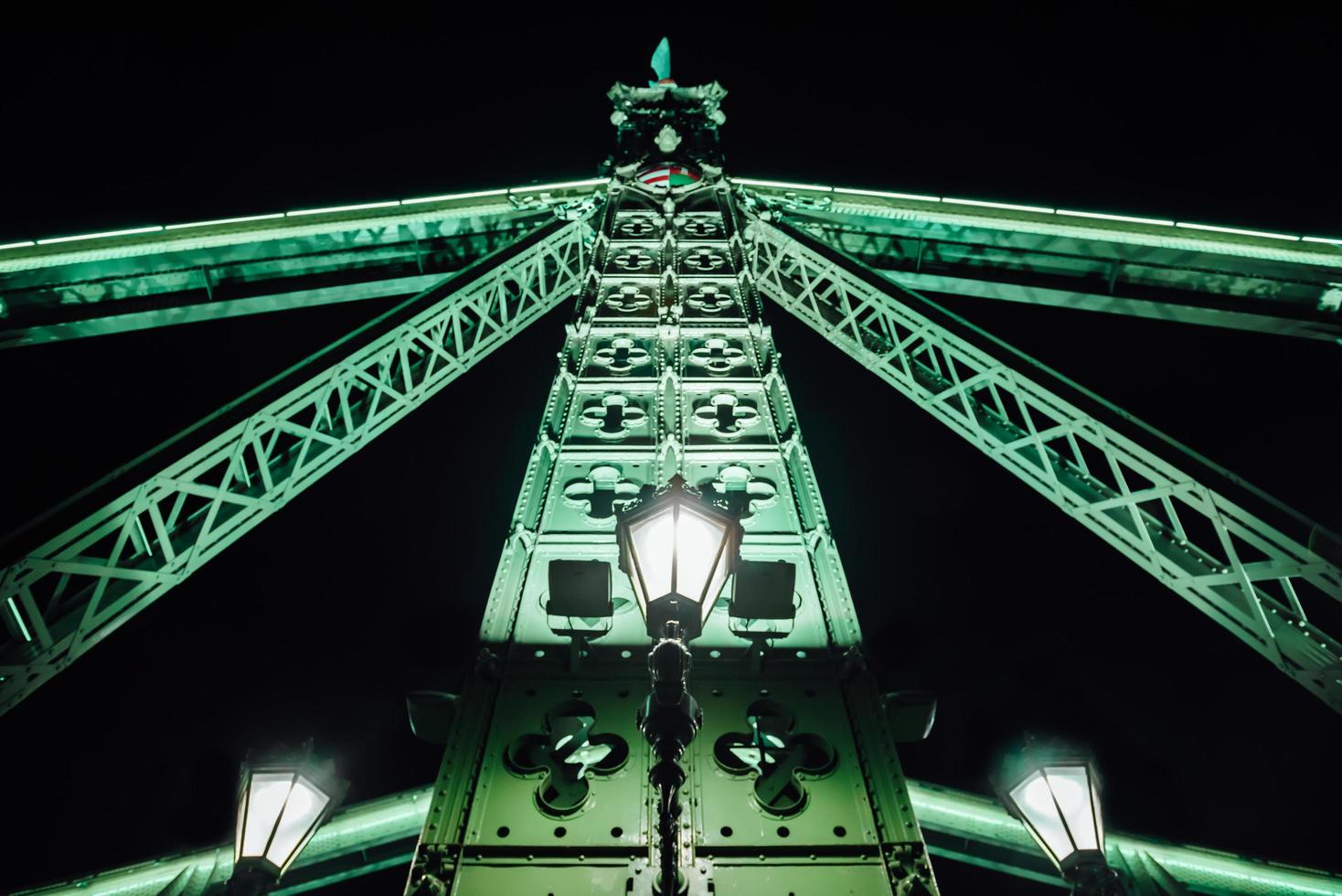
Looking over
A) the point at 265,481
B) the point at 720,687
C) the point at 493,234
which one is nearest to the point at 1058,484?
the point at 720,687

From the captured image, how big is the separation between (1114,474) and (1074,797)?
2791 mm

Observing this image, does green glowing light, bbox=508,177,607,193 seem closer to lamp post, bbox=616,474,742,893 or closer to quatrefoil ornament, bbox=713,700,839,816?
lamp post, bbox=616,474,742,893

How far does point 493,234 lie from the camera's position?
498 inches

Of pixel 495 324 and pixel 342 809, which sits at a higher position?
pixel 495 324

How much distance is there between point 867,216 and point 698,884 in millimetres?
10033

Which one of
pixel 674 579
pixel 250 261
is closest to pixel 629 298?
pixel 250 261

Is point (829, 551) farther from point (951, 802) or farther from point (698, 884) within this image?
point (698, 884)

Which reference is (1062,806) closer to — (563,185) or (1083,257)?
(1083,257)

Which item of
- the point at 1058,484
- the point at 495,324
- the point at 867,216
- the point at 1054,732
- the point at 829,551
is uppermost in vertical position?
the point at 867,216

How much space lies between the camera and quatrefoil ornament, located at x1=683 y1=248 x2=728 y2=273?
1016cm

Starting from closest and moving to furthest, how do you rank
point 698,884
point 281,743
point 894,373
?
point 698,884 → point 281,743 → point 894,373

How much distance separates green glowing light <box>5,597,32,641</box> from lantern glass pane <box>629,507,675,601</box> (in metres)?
3.64

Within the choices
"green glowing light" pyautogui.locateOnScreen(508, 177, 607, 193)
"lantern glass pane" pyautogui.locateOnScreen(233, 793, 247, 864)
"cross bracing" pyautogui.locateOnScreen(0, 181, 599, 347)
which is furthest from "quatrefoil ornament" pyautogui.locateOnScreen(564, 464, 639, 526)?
"green glowing light" pyautogui.locateOnScreen(508, 177, 607, 193)

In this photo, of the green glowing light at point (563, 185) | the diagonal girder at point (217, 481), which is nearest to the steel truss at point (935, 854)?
the diagonal girder at point (217, 481)
